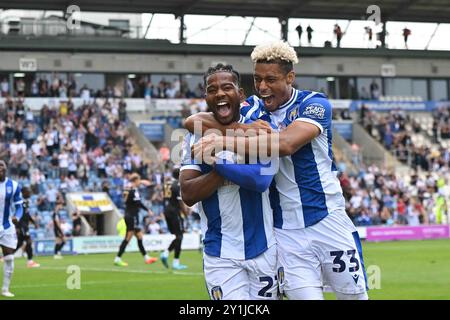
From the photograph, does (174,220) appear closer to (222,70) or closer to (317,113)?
(317,113)

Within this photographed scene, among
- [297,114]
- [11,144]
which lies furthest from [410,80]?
[297,114]

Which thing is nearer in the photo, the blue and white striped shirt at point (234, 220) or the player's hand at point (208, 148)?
the player's hand at point (208, 148)

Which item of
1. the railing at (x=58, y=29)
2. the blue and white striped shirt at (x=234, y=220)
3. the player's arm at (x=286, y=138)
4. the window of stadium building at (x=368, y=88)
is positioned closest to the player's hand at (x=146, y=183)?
the railing at (x=58, y=29)

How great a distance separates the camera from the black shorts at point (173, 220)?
2208 cm

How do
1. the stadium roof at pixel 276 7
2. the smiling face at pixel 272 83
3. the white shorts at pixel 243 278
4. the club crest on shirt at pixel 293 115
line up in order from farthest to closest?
1. the stadium roof at pixel 276 7
2. the club crest on shirt at pixel 293 115
3. the smiling face at pixel 272 83
4. the white shorts at pixel 243 278

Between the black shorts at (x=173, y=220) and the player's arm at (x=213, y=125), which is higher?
the player's arm at (x=213, y=125)

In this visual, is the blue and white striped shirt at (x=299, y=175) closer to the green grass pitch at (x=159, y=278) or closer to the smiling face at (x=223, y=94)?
the smiling face at (x=223, y=94)

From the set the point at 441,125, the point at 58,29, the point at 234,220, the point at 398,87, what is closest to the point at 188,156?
the point at 234,220

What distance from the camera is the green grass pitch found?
15922 millimetres

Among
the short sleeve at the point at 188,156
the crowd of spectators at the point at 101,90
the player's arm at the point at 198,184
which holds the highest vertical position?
the crowd of spectators at the point at 101,90

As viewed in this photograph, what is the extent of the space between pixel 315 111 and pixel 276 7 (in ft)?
114

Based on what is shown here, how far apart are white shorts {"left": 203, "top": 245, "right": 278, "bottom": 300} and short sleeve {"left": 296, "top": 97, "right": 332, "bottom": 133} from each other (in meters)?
1.07

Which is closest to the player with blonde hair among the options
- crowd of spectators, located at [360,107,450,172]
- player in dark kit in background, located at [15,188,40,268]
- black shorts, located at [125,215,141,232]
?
black shorts, located at [125,215,141,232]

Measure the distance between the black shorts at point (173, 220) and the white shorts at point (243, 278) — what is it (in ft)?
49.8
